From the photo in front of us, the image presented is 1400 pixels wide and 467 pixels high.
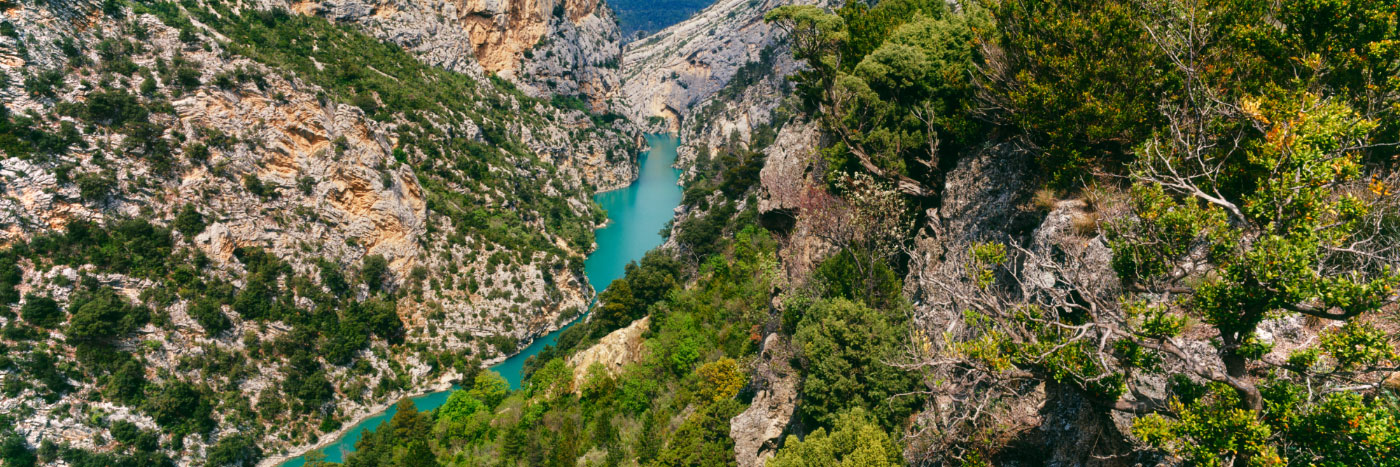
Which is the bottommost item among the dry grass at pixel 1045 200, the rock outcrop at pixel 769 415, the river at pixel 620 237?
the rock outcrop at pixel 769 415

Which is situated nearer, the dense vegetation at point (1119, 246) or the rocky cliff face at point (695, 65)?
the dense vegetation at point (1119, 246)

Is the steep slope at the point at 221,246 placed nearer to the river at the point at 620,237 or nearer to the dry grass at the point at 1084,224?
the river at the point at 620,237

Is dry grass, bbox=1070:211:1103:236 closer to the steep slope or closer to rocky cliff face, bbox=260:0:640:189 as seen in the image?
the steep slope

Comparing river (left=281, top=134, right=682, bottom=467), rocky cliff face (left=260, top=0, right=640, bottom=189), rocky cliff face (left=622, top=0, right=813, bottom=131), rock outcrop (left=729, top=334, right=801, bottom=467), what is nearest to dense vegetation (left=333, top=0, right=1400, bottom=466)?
rock outcrop (left=729, top=334, right=801, bottom=467)

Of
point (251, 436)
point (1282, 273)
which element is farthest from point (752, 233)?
point (251, 436)

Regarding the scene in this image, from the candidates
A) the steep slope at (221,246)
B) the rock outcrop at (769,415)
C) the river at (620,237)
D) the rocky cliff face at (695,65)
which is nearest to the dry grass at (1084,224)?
the rock outcrop at (769,415)

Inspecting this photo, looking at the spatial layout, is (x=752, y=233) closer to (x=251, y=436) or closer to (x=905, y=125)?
(x=905, y=125)
